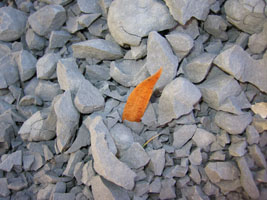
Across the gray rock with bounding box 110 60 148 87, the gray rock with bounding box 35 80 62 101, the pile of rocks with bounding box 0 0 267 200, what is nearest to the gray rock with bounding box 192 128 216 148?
the pile of rocks with bounding box 0 0 267 200

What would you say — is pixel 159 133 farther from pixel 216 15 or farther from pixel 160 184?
pixel 216 15

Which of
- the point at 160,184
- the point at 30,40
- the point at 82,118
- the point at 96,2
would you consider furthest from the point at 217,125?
the point at 30,40

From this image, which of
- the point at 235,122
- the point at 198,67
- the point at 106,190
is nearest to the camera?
the point at 106,190

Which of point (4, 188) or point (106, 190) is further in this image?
point (4, 188)

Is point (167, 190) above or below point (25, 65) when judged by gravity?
below

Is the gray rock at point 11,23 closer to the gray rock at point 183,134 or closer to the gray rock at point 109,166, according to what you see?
the gray rock at point 109,166

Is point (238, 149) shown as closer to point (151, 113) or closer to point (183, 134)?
point (183, 134)

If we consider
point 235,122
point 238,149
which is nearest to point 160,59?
point 235,122

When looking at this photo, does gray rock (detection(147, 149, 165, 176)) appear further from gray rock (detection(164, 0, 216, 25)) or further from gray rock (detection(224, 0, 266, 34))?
gray rock (detection(224, 0, 266, 34))
